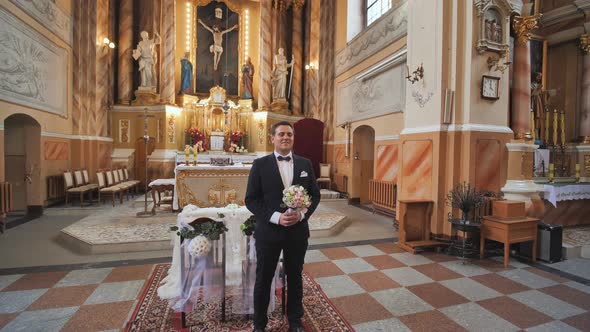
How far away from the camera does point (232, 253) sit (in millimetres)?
3176

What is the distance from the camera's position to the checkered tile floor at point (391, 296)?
2766 millimetres

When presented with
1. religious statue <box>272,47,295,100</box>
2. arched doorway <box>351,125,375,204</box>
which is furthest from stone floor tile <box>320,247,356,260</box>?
religious statue <box>272,47,295,100</box>

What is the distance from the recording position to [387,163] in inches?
308

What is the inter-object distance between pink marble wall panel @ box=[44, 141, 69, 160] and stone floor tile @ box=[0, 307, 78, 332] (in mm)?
6272

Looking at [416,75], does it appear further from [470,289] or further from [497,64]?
[470,289]

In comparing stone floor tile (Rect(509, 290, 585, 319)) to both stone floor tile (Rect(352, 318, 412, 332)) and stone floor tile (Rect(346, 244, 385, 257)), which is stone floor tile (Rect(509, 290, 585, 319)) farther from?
stone floor tile (Rect(346, 244, 385, 257))

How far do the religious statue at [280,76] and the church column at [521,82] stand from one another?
8458 millimetres

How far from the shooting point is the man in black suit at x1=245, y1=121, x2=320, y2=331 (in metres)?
2.24

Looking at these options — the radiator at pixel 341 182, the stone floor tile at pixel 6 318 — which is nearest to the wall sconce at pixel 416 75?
the radiator at pixel 341 182

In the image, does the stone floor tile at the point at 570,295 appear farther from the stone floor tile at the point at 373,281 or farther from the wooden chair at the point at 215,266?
the wooden chair at the point at 215,266

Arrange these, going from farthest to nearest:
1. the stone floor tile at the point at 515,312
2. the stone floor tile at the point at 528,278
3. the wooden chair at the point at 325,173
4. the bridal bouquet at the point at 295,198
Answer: the wooden chair at the point at 325,173 → the stone floor tile at the point at 528,278 → the stone floor tile at the point at 515,312 → the bridal bouquet at the point at 295,198

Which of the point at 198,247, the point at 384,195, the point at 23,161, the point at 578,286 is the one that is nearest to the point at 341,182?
the point at 384,195

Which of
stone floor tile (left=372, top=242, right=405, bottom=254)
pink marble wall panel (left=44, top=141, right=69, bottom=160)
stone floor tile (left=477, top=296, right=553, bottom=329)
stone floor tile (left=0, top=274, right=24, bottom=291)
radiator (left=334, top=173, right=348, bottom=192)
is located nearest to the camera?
stone floor tile (left=477, top=296, right=553, bottom=329)

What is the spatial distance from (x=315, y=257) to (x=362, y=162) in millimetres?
5544
